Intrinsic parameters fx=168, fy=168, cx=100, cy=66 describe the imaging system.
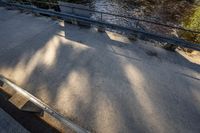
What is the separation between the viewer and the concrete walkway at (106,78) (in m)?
3.75

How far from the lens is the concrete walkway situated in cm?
375

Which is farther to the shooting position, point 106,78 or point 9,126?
point 106,78

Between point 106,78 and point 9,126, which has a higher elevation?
point 106,78

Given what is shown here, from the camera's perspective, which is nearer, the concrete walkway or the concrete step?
the concrete step

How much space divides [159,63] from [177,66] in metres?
0.53

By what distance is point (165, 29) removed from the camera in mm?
10133

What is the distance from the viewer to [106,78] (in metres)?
4.70

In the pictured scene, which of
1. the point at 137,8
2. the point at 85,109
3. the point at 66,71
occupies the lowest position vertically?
the point at 85,109

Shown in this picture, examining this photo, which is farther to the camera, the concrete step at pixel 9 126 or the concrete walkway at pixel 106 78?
the concrete walkway at pixel 106 78

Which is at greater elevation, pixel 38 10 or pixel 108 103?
pixel 38 10

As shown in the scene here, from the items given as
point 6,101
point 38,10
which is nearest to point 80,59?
point 6,101

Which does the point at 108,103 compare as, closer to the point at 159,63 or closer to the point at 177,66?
the point at 159,63

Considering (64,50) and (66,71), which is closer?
(66,71)

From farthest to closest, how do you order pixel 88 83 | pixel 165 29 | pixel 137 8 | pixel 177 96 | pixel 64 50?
pixel 137 8, pixel 165 29, pixel 64 50, pixel 88 83, pixel 177 96
